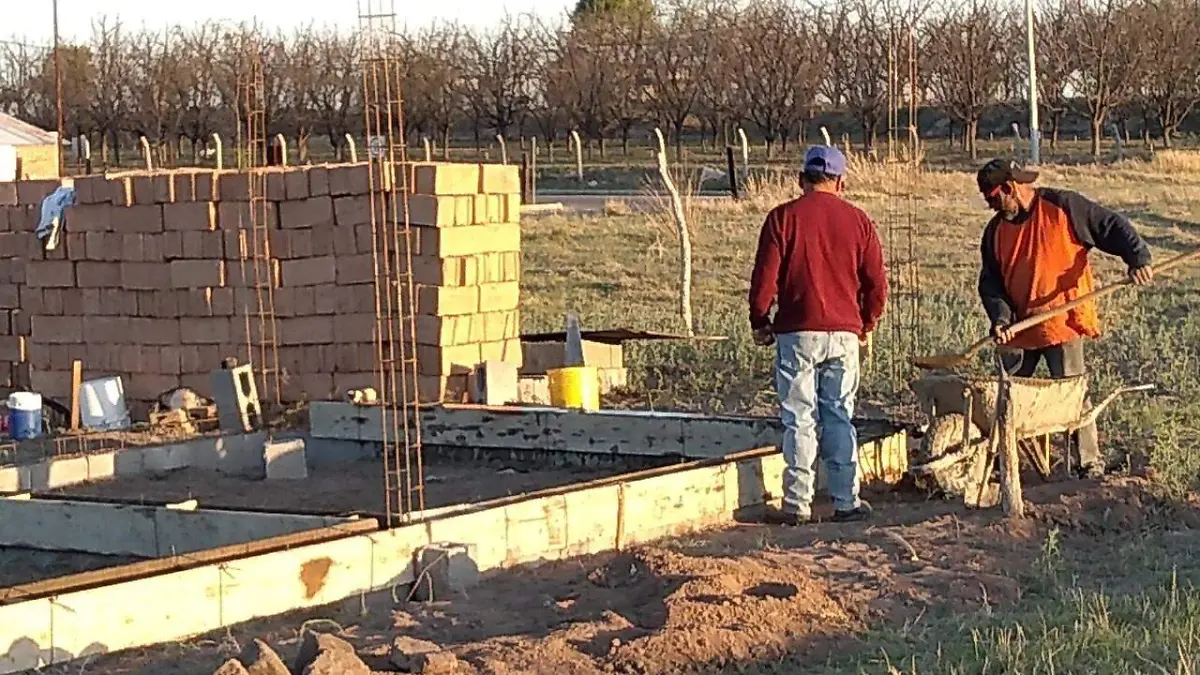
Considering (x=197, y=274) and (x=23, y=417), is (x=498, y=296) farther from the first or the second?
(x=23, y=417)

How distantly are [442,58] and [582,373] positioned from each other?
145ft

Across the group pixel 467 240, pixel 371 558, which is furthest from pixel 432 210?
pixel 371 558

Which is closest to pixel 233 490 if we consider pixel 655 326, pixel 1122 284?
pixel 1122 284

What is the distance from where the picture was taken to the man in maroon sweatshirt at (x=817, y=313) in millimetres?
7977

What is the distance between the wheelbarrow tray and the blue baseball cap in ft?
3.68

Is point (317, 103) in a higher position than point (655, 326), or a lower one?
higher

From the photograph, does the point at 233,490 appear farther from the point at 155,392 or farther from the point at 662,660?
the point at 662,660

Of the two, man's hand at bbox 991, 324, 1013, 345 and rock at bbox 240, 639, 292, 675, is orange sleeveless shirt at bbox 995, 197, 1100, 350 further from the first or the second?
rock at bbox 240, 639, 292, 675

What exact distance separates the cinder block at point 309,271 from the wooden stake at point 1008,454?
6.19 metres

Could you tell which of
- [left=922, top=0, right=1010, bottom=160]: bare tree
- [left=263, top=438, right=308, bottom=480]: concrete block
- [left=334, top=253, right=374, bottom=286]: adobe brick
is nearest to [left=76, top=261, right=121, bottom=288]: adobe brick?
[left=334, top=253, right=374, bottom=286]: adobe brick

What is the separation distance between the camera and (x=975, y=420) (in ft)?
26.5

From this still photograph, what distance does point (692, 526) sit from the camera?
8062mm

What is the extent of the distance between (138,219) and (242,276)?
3.71ft

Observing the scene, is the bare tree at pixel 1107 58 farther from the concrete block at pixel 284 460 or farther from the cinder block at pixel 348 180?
the concrete block at pixel 284 460
